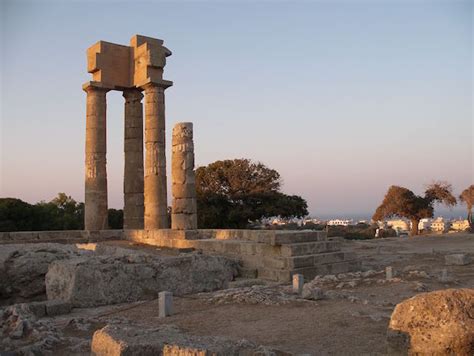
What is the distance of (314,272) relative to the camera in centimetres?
1258

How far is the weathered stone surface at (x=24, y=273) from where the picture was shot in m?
10.9

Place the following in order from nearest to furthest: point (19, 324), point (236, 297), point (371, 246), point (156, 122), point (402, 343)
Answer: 1. point (402, 343)
2. point (19, 324)
3. point (236, 297)
4. point (156, 122)
5. point (371, 246)

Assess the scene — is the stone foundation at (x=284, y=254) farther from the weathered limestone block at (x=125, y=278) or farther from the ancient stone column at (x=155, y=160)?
the ancient stone column at (x=155, y=160)

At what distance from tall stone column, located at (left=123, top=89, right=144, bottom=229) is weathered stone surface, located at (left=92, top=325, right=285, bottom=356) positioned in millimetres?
16113

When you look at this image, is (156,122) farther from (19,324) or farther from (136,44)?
(19,324)

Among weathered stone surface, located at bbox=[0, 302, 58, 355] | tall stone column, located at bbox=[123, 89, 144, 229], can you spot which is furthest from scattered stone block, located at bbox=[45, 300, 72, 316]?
tall stone column, located at bbox=[123, 89, 144, 229]

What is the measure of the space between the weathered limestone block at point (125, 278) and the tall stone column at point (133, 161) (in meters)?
10.3

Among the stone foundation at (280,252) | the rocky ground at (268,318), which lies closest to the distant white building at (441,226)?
the stone foundation at (280,252)

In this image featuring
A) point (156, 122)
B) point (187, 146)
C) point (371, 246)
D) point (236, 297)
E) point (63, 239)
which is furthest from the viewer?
point (371, 246)

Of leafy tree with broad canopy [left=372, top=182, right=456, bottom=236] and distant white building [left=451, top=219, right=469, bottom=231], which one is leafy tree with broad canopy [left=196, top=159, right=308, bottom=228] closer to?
leafy tree with broad canopy [left=372, top=182, right=456, bottom=236]

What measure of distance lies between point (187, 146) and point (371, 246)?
37.9 feet

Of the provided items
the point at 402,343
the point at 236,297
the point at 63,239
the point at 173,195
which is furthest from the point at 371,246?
the point at 402,343

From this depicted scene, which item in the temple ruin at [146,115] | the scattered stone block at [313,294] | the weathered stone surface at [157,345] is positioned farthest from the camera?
the temple ruin at [146,115]

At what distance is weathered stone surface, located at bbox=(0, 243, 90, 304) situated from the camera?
10891mm
